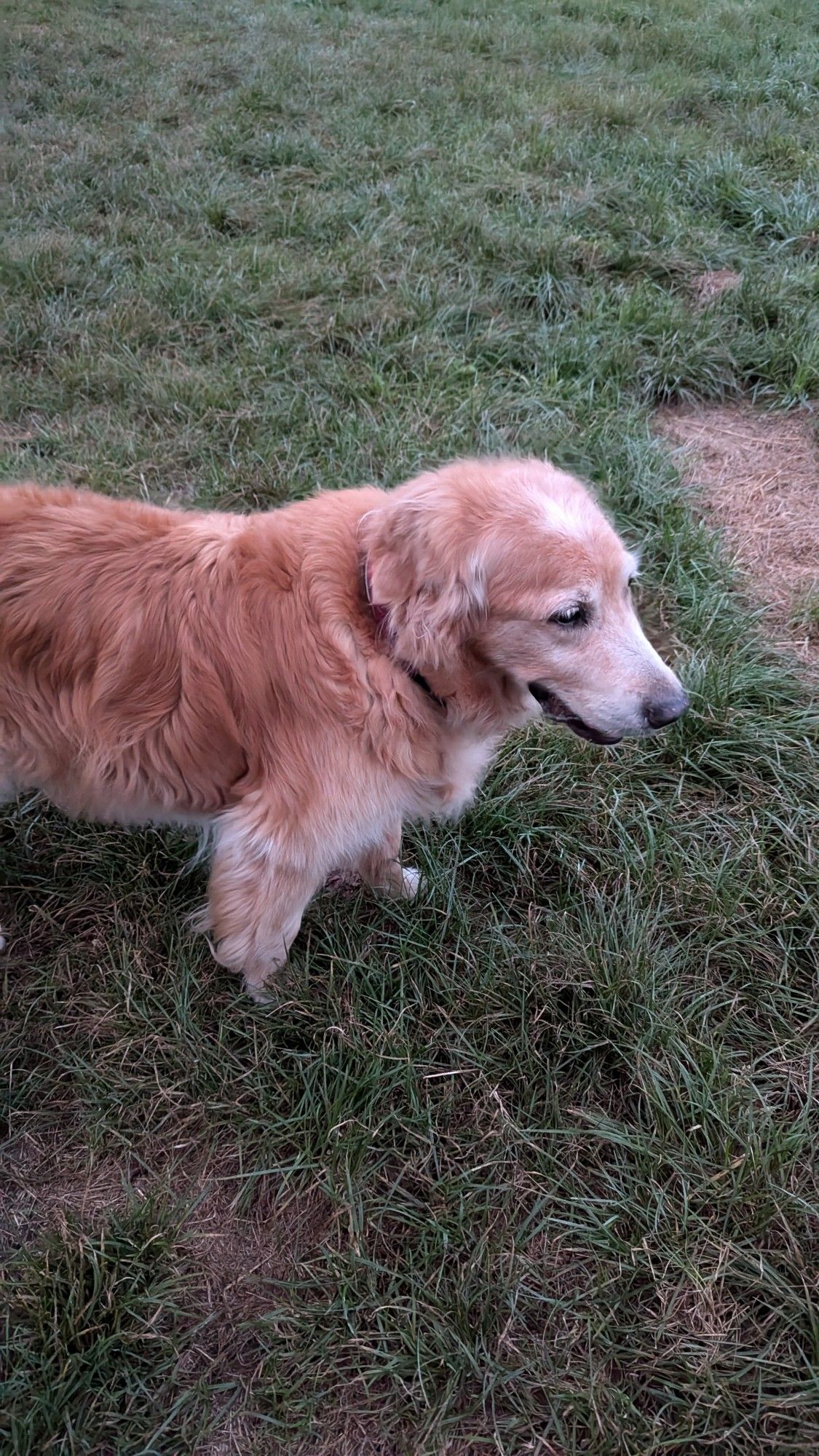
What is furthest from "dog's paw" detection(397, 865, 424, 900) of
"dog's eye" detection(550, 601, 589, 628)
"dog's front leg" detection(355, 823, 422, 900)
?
"dog's eye" detection(550, 601, 589, 628)

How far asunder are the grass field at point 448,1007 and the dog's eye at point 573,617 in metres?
0.91

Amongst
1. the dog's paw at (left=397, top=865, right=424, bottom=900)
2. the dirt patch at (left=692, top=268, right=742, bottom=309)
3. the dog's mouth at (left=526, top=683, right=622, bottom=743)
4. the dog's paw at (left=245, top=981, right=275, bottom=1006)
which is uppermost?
the dirt patch at (left=692, top=268, right=742, bottom=309)

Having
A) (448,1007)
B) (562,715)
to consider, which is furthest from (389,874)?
(562,715)

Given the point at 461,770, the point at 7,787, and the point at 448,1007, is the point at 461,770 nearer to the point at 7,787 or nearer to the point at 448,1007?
the point at 448,1007

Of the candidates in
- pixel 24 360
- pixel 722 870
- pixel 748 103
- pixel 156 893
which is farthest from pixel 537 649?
pixel 748 103

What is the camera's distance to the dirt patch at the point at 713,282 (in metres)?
4.83

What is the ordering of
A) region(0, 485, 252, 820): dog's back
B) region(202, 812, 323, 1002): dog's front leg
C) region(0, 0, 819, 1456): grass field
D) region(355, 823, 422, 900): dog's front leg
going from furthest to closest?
region(355, 823, 422, 900): dog's front leg → region(202, 812, 323, 1002): dog's front leg → region(0, 485, 252, 820): dog's back → region(0, 0, 819, 1456): grass field

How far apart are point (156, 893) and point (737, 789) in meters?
1.95

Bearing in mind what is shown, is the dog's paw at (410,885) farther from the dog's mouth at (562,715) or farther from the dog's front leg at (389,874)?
the dog's mouth at (562,715)

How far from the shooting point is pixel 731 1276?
1908mm

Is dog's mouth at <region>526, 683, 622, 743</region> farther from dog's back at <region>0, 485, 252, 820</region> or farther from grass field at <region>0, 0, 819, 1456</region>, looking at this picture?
dog's back at <region>0, 485, 252, 820</region>

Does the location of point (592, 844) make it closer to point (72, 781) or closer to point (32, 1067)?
point (72, 781)

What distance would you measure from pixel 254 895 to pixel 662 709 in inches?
45.4

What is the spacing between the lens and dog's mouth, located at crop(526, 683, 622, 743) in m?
2.17
